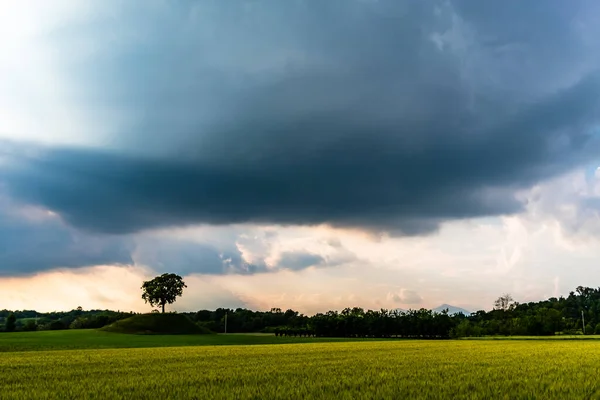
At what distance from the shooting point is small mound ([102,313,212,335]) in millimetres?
140163

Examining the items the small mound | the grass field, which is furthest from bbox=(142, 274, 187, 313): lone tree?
the grass field

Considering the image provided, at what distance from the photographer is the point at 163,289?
182 meters

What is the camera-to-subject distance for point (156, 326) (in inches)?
5650

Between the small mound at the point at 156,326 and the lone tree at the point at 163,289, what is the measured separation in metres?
28.7

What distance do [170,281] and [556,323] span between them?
127 meters

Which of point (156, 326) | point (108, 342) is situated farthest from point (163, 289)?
point (108, 342)

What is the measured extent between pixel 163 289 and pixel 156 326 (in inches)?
1559

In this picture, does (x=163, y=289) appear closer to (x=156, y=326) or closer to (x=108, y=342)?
(x=156, y=326)

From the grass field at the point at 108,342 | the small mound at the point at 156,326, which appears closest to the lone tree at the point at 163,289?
the small mound at the point at 156,326

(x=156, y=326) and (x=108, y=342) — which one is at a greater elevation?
(x=108, y=342)

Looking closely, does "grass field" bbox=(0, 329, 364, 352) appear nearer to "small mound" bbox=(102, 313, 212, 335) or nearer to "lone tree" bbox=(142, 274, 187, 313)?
"small mound" bbox=(102, 313, 212, 335)

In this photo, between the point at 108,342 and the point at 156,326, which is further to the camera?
the point at 156,326

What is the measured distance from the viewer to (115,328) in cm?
14238

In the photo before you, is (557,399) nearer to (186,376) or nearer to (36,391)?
(186,376)
